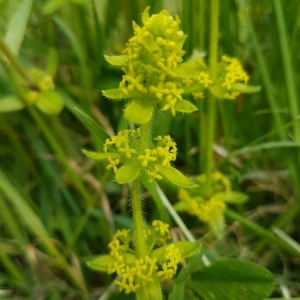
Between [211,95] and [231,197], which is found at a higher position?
[211,95]

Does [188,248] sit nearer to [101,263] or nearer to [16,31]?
[101,263]

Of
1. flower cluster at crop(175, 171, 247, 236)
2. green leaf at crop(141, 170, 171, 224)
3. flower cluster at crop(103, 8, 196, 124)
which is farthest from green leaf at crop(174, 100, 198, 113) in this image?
flower cluster at crop(175, 171, 247, 236)

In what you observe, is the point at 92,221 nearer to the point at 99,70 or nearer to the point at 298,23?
the point at 99,70

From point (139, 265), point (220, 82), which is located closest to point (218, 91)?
point (220, 82)

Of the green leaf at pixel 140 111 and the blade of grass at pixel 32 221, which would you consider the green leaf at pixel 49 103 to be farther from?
the green leaf at pixel 140 111

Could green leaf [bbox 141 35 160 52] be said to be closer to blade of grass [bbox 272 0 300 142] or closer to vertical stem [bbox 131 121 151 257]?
vertical stem [bbox 131 121 151 257]

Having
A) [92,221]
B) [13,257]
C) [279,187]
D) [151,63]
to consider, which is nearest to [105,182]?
[92,221]

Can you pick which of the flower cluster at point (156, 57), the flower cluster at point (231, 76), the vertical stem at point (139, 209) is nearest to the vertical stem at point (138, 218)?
the vertical stem at point (139, 209)
